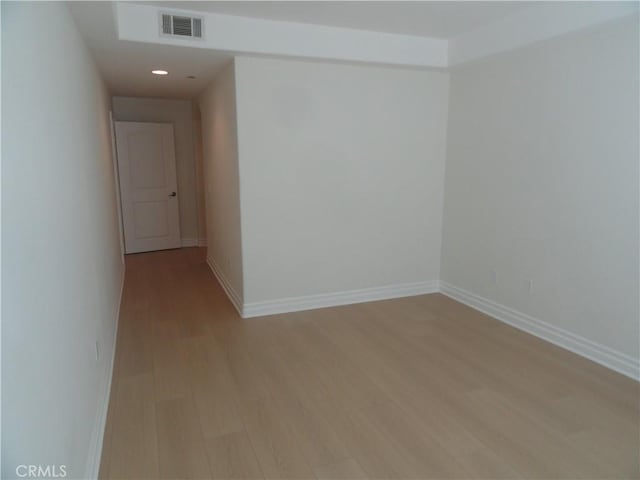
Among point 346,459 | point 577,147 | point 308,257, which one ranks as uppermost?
point 577,147

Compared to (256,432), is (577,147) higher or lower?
higher

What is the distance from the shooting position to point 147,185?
674cm

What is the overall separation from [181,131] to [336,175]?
382cm

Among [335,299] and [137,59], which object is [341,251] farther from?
[137,59]

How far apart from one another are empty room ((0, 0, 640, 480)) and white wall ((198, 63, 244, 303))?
7 centimetres

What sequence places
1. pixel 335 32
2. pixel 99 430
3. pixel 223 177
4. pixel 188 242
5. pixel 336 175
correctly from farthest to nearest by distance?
pixel 188 242
pixel 223 177
pixel 336 175
pixel 335 32
pixel 99 430

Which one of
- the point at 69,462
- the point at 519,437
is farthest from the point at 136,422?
the point at 519,437

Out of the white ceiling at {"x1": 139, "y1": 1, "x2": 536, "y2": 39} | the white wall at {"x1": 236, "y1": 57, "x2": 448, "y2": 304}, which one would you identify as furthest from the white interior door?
the white ceiling at {"x1": 139, "y1": 1, "x2": 536, "y2": 39}

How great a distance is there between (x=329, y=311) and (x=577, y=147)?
2482 millimetres

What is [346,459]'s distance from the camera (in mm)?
2156

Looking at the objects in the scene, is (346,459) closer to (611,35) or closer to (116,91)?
(611,35)

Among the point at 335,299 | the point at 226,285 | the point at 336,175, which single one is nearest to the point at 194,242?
the point at 226,285

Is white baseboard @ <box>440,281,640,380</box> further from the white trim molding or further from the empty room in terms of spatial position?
the white trim molding

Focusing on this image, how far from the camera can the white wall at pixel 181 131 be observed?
6.61 metres
